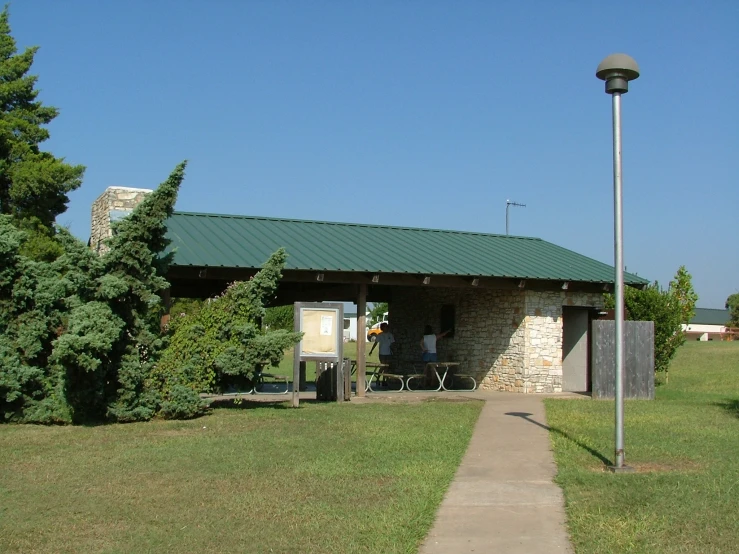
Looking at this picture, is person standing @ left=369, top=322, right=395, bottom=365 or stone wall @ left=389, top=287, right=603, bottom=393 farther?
person standing @ left=369, top=322, right=395, bottom=365

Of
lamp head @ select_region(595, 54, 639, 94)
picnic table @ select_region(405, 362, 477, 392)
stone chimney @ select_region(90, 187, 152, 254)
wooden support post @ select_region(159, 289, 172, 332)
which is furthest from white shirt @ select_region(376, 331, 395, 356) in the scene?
lamp head @ select_region(595, 54, 639, 94)

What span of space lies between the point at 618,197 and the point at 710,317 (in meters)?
73.8

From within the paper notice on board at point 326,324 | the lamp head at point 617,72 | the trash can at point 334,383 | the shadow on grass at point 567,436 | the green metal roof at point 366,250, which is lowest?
the shadow on grass at point 567,436

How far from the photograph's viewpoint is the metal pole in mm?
8328

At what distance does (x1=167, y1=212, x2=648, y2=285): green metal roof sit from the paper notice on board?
4.94 ft

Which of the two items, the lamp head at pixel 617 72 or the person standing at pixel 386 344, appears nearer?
the lamp head at pixel 617 72

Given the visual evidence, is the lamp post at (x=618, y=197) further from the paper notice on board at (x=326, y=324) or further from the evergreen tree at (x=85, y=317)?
the paper notice on board at (x=326, y=324)

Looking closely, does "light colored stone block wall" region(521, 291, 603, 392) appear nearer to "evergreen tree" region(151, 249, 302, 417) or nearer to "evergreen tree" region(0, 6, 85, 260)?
"evergreen tree" region(151, 249, 302, 417)

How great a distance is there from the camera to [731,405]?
1492 cm

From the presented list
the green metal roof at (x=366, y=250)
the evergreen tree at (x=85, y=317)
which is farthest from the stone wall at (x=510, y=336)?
the evergreen tree at (x=85, y=317)

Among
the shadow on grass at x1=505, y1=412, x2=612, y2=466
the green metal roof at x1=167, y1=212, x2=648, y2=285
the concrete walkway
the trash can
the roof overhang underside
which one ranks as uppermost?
Result: the green metal roof at x1=167, y1=212, x2=648, y2=285

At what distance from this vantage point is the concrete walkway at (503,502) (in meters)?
5.85

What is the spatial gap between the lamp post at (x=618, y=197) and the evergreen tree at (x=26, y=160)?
789 inches

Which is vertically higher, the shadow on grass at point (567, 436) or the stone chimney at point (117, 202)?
the stone chimney at point (117, 202)
